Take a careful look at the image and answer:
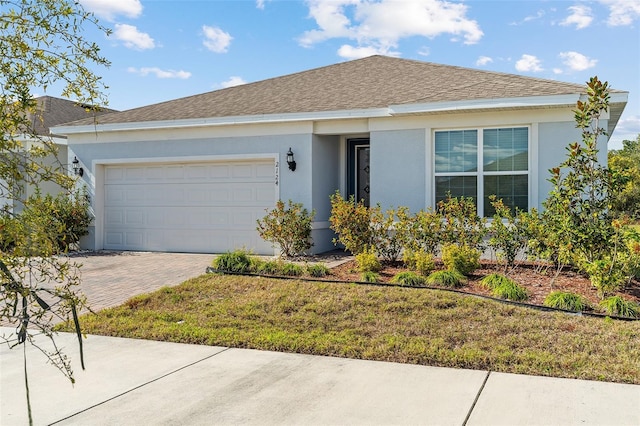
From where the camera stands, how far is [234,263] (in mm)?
9492

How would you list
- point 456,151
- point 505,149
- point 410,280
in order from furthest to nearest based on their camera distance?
point 456,151
point 505,149
point 410,280

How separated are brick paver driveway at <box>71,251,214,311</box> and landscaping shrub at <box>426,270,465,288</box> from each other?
4239 millimetres

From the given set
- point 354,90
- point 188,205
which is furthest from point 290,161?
point 188,205

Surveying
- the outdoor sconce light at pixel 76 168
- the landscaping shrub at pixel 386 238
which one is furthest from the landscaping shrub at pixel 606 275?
the outdoor sconce light at pixel 76 168

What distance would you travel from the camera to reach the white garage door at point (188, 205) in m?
13.0

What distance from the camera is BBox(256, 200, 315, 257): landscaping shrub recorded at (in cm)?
1178

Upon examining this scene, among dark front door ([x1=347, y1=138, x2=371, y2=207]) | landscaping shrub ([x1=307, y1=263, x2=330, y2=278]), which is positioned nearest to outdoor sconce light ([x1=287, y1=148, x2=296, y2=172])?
dark front door ([x1=347, y1=138, x2=371, y2=207])

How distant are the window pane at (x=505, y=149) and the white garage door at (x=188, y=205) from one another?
486 centimetres

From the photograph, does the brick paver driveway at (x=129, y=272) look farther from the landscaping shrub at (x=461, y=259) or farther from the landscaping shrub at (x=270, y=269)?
the landscaping shrub at (x=461, y=259)

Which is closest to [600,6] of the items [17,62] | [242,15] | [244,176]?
[242,15]

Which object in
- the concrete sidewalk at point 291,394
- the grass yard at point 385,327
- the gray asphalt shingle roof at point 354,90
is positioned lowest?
the concrete sidewalk at point 291,394

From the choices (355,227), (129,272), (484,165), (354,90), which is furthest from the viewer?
(354,90)

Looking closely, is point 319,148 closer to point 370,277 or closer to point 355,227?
point 355,227

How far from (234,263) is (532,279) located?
493 cm
